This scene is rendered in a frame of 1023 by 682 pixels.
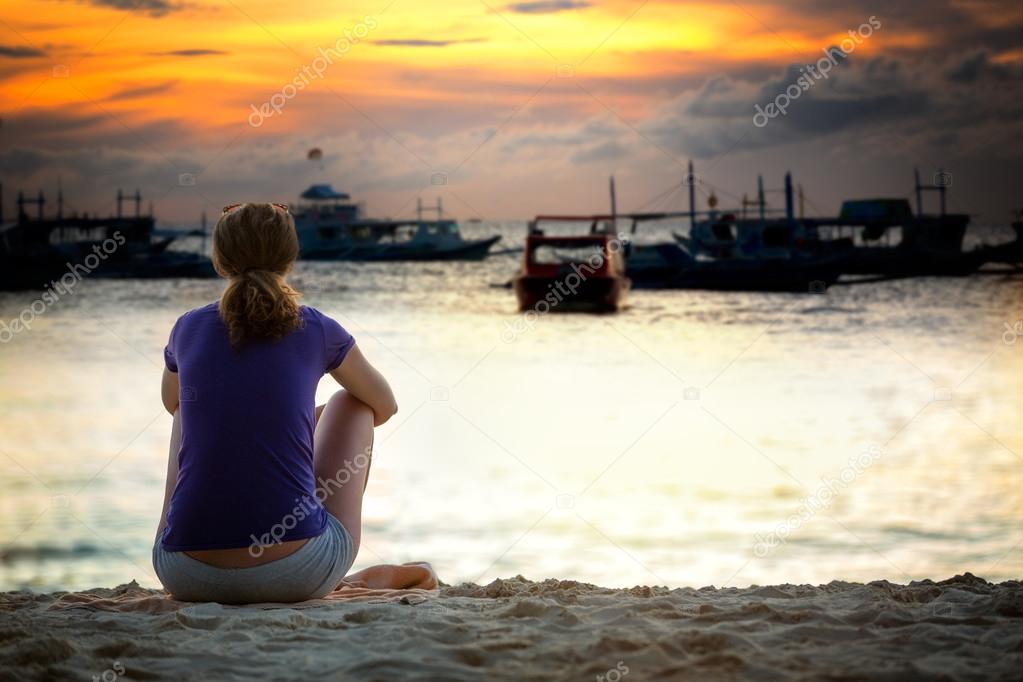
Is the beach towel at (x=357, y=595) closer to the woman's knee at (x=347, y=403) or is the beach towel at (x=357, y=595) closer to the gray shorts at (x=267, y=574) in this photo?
the gray shorts at (x=267, y=574)

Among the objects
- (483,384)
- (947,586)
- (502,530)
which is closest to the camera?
(947,586)

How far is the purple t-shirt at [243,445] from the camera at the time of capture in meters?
3.02

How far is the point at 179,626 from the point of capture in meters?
3.06

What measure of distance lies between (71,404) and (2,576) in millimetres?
7624

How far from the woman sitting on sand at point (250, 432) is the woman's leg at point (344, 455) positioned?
8 centimetres

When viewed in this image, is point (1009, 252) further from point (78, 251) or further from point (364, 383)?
point (364, 383)

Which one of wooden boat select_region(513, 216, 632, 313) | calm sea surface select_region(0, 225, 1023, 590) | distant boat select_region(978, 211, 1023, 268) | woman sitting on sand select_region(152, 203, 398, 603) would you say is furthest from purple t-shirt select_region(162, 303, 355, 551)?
distant boat select_region(978, 211, 1023, 268)

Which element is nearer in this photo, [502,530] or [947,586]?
[947,586]

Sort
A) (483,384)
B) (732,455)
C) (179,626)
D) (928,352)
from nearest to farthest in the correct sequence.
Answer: (179,626) < (732,455) < (483,384) < (928,352)

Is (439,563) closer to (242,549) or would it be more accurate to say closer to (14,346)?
(242,549)

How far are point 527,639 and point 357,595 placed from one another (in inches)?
29.9

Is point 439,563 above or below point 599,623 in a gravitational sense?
below

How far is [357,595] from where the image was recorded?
3475 millimetres

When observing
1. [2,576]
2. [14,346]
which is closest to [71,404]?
[2,576]
